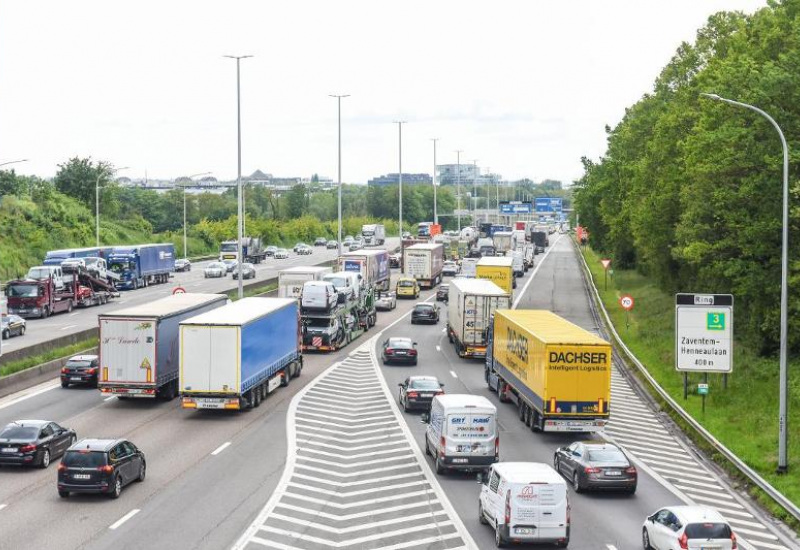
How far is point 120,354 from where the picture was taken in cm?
4178

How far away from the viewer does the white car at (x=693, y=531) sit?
22.2m

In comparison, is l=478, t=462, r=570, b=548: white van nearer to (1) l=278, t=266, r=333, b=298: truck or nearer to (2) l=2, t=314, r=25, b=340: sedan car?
(1) l=278, t=266, r=333, b=298: truck

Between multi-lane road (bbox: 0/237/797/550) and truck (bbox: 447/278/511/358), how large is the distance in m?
7.12

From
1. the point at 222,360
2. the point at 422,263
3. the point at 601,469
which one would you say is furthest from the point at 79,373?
the point at 422,263

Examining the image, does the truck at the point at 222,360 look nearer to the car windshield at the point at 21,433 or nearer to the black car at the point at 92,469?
the car windshield at the point at 21,433

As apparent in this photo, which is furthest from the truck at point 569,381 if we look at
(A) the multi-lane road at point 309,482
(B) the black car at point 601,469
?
(B) the black car at point 601,469

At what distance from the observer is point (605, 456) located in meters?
30.0

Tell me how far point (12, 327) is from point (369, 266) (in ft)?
96.3

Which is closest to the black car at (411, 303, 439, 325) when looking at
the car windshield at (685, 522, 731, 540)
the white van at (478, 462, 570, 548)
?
the white van at (478, 462, 570, 548)

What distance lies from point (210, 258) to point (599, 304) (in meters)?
73.5

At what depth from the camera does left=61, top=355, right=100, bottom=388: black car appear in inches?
1866

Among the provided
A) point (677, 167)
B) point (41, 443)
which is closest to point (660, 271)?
point (677, 167)

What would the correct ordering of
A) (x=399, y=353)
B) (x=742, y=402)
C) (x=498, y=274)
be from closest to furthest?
(x=742, y=402) → (x=399, y=353) → (x=498, y=274)

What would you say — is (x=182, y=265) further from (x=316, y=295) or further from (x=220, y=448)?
(x=220, y=448)
